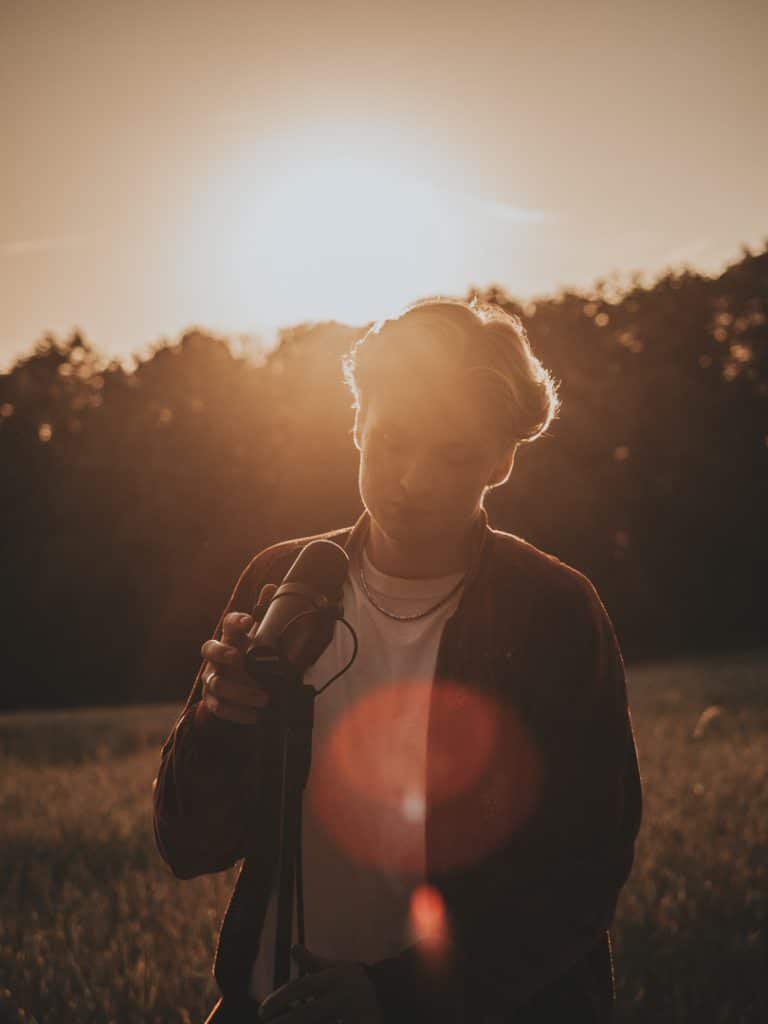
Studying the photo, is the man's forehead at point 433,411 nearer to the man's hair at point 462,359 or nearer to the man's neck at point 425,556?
the man's hair at point 462,359

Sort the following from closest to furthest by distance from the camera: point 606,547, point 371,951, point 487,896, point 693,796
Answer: point 487,896
point 371,951
point 693,796
point 606,547

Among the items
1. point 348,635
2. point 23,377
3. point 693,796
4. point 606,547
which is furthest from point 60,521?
point 348,635

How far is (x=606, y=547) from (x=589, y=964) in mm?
35985

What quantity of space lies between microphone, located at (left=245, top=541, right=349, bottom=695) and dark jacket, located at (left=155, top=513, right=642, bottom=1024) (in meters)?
0.15

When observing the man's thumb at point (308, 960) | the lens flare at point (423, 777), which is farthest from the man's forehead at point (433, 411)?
the man's thumb at point (308, 960)

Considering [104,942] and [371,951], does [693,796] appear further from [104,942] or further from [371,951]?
[371,951]

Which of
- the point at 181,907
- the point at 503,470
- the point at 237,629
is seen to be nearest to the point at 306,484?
the point at 181,907

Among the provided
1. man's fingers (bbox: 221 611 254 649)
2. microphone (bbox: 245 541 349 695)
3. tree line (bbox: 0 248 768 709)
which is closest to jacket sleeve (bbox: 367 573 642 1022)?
microphone (bbox: 245 541 349 695)

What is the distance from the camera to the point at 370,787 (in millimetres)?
2365

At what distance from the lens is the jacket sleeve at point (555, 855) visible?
81.1 inches

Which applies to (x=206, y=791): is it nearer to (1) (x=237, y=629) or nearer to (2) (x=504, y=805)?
(1) (x=237, y=629)

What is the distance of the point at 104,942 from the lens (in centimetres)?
477

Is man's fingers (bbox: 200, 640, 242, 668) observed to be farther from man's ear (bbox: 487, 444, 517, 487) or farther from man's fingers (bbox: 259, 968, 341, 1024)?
man's ear (bbox: 487, 444, 517, 487)

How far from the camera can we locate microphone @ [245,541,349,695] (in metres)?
1.93
